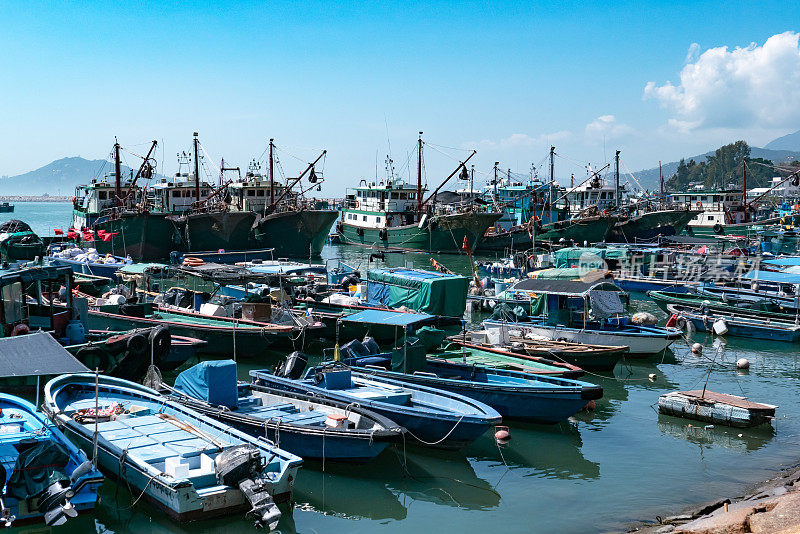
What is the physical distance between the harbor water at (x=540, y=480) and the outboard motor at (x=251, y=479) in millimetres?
839

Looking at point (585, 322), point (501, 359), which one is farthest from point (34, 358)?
point (585, 322)

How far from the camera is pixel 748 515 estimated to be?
12.2 meters

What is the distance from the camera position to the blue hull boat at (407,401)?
15320 mm

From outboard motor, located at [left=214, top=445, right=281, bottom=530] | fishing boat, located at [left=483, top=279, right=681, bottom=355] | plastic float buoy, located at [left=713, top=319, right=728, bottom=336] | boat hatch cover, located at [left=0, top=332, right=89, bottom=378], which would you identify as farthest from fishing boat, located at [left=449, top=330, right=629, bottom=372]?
outboard motor, located at [left=214, top=445, right=281, bottom=530]

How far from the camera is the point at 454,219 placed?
210 ft

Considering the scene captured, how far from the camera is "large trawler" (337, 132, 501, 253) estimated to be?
2537 inches

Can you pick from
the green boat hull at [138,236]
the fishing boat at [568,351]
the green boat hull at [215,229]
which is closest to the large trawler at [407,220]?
the green boat hull at [215,229]

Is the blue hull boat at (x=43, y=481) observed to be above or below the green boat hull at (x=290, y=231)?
below

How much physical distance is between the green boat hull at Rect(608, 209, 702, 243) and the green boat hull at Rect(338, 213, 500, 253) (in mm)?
10609

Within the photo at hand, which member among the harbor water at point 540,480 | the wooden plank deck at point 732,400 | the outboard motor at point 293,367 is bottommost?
the harbor water at point 540,480

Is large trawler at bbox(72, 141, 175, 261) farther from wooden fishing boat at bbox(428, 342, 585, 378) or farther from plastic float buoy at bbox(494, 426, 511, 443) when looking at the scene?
plastic float buoy at bbox(494, 426, 511, 443)

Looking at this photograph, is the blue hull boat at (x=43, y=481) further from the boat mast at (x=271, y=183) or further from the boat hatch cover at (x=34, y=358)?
the boat mast at (x=271, y=183)

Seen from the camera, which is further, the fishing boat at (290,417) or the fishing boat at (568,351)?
the fishing boat at (568,351)

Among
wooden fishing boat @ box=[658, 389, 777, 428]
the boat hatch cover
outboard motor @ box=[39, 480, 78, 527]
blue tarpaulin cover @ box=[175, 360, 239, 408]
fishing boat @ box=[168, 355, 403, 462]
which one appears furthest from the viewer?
wooden fishing boat @ box=[658, 389, 777, 428]
